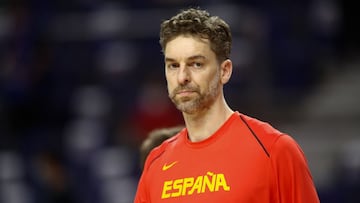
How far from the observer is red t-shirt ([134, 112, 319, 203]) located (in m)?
3.61

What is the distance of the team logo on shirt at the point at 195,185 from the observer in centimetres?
371

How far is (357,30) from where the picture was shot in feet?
36.8

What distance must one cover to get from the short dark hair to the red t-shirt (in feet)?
1.00

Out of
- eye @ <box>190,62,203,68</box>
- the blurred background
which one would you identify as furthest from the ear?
the blurred background

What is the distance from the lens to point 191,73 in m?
3.69

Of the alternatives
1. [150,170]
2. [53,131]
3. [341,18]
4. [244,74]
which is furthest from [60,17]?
[150,170]

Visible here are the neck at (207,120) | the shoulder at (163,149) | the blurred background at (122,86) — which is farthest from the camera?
the blurred background at (122,86)

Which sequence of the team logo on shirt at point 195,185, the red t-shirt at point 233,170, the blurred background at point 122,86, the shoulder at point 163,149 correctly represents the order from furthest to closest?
the blurred background at point 122,86 → the shoulder at point 163,149 → the team logo on shirt at point 195,185 → the red t-shirt at point 233,170

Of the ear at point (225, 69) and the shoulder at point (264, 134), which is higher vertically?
the ear at point (225, 69)

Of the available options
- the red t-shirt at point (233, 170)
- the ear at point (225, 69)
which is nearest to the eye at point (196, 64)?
the ear at point (225, 69)

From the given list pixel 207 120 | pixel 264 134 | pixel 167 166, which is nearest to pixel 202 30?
pixel 207 120

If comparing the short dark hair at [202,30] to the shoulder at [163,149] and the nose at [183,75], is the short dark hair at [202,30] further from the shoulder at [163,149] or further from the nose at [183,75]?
the shoulder at [163,149]

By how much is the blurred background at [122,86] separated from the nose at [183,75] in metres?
4.76

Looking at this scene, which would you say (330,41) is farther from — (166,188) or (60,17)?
(166,188)
